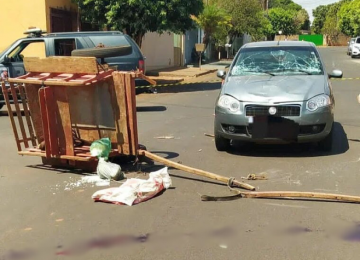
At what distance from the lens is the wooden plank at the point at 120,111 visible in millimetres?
6008

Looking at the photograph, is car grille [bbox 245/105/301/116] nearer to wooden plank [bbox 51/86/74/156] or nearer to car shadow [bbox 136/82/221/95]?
wooden plank [bbox 51/86/74/156]

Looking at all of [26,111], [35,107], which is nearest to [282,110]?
[35,107]

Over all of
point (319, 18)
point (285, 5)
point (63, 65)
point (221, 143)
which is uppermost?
point (285, 5)

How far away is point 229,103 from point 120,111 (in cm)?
165

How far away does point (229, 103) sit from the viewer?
22.2 feet

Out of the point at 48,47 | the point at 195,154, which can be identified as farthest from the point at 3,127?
the point at 195,154

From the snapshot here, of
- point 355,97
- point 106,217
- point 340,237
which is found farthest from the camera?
point 355,97

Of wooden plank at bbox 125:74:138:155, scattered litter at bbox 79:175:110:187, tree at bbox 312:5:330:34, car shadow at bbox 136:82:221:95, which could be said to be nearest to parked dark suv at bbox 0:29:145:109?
car shadow at bbox 136:82:221:95

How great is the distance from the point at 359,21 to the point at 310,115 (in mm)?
56257

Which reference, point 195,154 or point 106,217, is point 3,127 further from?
point 106,217

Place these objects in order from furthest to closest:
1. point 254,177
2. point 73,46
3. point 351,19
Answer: point 351,19
point 73,46
point 254,177

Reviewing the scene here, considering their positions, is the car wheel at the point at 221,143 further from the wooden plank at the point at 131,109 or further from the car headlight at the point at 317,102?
the wooden plank at the point at 131,109

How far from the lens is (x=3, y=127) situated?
10234mm

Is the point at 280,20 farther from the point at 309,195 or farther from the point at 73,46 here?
the point at 309,195
